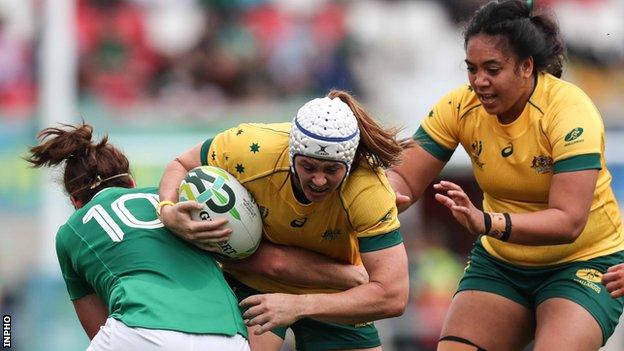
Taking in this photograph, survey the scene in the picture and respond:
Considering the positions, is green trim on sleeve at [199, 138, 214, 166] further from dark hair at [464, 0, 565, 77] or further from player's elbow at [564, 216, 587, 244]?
player's elbow at [564, 216, 587, 244]

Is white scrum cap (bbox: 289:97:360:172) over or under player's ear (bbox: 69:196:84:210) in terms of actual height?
over

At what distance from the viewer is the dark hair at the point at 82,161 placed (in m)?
5.75

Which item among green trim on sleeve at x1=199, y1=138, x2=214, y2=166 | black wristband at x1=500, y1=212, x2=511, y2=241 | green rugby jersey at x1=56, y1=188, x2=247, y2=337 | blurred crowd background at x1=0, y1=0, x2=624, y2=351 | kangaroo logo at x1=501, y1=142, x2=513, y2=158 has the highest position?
kangaroo logo at x1=501, y1=142, x2=513, y2=158

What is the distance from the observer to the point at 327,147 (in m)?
5.33

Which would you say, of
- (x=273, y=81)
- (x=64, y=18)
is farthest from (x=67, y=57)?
(x=273, y=81)

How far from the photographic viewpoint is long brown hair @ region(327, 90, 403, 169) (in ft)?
18.3

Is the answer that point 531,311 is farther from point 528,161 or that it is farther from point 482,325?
point 528,161

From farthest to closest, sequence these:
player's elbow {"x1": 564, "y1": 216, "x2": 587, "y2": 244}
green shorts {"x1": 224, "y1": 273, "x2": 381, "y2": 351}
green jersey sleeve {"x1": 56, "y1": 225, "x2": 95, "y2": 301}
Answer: green shorts {"x1": 224, "y1": 273, "x2": 381, "y2": 351} → player's elbow {"x1": 564, "y1": 216, "x2": 587, "y2": 244} → green jersey sleeve {"x1": 56, "y1": 225, "x2": 95, "y2": 301}

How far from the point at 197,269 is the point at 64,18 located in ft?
31.8

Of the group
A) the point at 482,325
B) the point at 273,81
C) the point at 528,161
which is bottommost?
the point at 273,81

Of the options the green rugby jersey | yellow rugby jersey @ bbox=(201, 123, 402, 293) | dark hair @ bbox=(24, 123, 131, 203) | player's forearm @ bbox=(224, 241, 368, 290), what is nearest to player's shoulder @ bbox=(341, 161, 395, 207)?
yellow rugby jersey @ bbox=(201, 123, 402, 293)

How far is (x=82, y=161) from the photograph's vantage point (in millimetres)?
5766

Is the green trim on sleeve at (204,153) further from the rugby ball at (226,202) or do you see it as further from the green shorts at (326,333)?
the green shorts at (326,333)

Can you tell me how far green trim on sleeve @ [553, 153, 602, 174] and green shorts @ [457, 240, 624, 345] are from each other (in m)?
0.53
